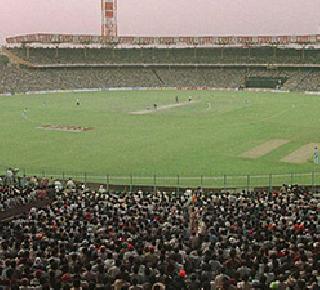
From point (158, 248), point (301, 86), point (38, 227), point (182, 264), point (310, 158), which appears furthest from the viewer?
point (301, 86)

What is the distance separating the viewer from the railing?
105 feet

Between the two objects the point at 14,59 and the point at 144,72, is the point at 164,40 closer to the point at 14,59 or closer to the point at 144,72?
the point at 144,72

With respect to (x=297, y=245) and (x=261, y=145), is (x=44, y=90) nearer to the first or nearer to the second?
(x=261, y=145)

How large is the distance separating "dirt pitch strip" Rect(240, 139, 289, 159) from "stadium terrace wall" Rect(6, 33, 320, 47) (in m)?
78.4

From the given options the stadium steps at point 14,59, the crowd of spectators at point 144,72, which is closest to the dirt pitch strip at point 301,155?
the crowd of spectators at point 144,72

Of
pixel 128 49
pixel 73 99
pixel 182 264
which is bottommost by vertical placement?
pixel 182 264

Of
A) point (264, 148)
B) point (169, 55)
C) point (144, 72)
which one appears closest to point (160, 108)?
point (264, 148)

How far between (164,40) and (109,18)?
2438 centimetres

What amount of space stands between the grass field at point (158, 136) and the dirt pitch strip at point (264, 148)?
0.54 metres

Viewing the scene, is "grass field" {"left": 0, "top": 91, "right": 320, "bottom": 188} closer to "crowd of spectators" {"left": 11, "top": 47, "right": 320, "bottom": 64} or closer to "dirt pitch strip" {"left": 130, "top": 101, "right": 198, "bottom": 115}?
"dirt pitch strip" {"left": 130, "top": 101, "right": 198, "bottom": 115}

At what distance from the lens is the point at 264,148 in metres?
44.4

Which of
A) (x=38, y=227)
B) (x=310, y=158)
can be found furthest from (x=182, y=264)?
(x=310, y=158)

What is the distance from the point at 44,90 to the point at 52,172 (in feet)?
235

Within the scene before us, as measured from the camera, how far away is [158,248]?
17.2 meters
